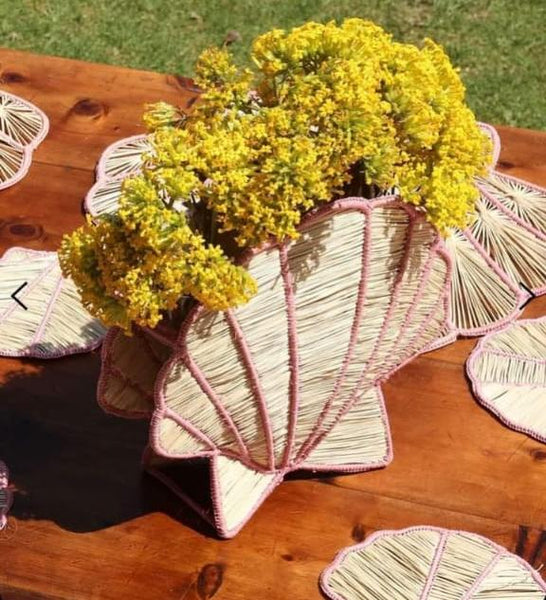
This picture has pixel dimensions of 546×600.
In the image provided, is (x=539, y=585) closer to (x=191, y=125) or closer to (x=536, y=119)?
(x=191, y=125)

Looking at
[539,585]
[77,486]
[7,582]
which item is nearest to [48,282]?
[77,486]

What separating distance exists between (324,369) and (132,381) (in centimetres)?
23

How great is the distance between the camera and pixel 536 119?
2904 millimetres

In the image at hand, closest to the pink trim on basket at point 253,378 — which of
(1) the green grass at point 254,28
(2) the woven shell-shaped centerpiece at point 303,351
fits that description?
(2) the woven shell-shaped centerpiece at point 303,351

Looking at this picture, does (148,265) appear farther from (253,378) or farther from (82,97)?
(82,97)

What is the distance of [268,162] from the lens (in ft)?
3.62

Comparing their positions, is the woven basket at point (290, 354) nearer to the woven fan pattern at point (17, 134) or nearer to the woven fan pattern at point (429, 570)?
the woven fan pattern at point (429, 570)

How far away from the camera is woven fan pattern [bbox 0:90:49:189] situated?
1.88 metres

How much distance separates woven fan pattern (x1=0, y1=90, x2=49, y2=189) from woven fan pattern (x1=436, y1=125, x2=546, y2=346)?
2.48 feet

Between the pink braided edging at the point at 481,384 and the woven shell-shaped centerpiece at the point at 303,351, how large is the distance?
15 centimetres

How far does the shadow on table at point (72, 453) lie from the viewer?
1433 millimetres

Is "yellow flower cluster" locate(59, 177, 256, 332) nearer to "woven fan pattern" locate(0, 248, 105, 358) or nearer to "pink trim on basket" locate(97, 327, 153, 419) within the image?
"pink trim on basket" locate(97, 327, 153, 419)

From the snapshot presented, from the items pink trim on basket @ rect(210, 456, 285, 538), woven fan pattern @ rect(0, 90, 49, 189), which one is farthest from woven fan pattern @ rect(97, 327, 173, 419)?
woven fan pattern @ rect(0, 90, 49, 189)

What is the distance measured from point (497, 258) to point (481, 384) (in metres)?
0.24
